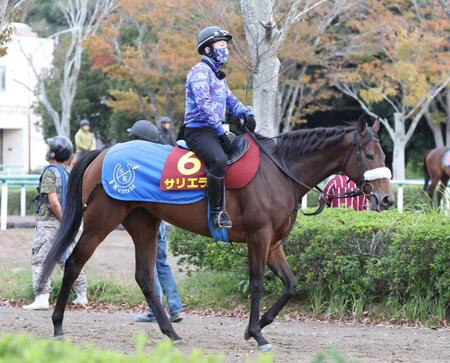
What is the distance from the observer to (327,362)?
7242mm

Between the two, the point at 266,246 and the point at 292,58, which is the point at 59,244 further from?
the point at 292,58

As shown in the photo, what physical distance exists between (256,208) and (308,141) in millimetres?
835

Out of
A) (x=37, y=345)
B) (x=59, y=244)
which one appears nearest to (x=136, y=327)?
(x=59, y=244)

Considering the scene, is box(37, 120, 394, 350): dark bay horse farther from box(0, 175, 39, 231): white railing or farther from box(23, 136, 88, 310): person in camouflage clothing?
box(0, 175, 39, 231): white railing

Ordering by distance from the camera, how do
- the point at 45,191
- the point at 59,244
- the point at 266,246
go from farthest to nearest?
the point at 45,191 → the point at 59,244 → the point at 266,246

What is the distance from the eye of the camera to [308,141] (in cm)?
837

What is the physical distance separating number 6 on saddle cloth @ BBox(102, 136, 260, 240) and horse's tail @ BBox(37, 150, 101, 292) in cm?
38

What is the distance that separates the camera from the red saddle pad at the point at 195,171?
811 centimetres

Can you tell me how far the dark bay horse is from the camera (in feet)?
26.5

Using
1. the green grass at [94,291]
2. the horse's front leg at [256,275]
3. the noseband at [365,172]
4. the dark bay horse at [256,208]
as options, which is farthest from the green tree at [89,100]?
the horse's front leg at [256,275]

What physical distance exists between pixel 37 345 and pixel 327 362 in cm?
404

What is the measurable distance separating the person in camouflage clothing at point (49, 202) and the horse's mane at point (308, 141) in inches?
111

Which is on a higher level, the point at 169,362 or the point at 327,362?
the point at 169,362

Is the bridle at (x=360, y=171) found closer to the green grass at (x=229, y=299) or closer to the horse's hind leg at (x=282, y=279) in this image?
the horse's hind leg at (x=282, y=279)
